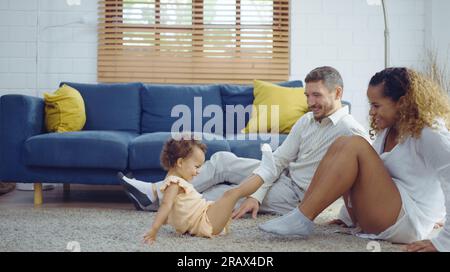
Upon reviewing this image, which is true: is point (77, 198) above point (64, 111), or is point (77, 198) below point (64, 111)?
below

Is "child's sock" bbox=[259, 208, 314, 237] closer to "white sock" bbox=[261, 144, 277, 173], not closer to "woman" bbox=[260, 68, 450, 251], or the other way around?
"woman" bbox=[260, 68, 450, 251]

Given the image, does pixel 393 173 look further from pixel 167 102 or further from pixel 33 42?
pixel 33 42

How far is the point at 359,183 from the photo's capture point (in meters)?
2.08

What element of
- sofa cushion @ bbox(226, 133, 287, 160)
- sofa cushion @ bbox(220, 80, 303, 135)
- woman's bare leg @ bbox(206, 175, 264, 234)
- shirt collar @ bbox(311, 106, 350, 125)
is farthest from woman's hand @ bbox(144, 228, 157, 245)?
sofa cushion @ bbox(220, 80, 303, 135)

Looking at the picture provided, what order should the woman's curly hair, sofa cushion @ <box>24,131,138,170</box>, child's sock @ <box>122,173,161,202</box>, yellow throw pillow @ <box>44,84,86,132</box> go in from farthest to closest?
yellow throw pillow @ <box>44,84,86,132</box>
sofa cushion @ <box>24,131,138,170</box>
child's sock @ <box>122,173,161,202</box>
the woman's curly hair

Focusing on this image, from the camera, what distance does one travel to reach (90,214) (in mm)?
2961

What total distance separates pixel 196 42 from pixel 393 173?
2834mm

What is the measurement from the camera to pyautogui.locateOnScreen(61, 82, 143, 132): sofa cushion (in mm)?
4031

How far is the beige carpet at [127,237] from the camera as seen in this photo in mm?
2082

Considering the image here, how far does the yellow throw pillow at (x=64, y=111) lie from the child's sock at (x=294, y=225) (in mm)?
2069

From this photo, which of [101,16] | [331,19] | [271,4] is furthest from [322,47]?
[101,16]

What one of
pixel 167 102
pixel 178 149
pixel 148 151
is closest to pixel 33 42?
pixel 167 102

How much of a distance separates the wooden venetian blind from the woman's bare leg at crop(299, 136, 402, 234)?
8.77 ft

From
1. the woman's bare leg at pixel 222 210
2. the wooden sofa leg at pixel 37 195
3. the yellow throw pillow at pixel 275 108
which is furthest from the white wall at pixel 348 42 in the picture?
the woman's bare leg at pixel 222 210
